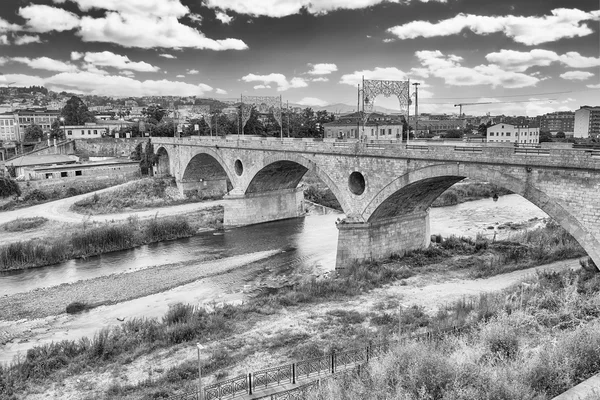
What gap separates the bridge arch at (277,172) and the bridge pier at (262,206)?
0.61 m

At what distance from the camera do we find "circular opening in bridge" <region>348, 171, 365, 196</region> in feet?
92.4

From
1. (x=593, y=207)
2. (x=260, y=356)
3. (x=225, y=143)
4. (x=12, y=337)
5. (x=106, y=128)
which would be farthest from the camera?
(x=106, y=128)

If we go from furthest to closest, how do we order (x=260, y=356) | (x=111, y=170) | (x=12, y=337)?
1. (x=111, y=170)
2. (x=12, y=337)
3. (x=260, y=356)

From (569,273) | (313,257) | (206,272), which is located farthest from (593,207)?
(206,272)

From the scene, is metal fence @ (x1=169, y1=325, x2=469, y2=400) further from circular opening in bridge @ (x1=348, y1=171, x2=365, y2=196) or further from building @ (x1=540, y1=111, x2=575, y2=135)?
building @ (x1=540, y1=111, x2=575, y2=135)

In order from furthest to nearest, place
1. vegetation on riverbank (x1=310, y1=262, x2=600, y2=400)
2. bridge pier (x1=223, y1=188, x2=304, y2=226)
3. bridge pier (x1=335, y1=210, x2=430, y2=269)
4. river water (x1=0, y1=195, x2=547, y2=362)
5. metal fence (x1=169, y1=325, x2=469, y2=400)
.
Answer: bridge pier (x1=223, y1=188, x2=304, y2=226) < bridge pier (x1=335, y1=210, x2=430, y2=269) < river water (x1=0, y1=195, x2=547, y2=362) < metal fence (x1=169, y1=325, x2=469, y2=400) < vegetation on riverbank (x1=310, y1=262, x2=600, y2=400)

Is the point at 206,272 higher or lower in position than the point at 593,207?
lower

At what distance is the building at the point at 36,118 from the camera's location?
103 m

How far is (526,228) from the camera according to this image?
3603 centimetres

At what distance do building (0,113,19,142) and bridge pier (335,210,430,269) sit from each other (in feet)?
324

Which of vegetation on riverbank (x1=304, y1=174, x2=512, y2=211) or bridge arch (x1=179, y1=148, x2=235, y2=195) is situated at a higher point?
bridge arch (x1=179, y1=148, x2=235, y2=195)

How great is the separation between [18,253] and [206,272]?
1311 centimetres

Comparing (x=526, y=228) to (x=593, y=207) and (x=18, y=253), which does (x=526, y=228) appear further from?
(x=18, y=253)

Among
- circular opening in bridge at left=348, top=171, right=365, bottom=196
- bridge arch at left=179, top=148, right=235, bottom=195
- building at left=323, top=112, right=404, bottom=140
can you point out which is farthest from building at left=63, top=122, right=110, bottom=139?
circular opening in bridge at left=348, top=171, right=365, bottom=196
